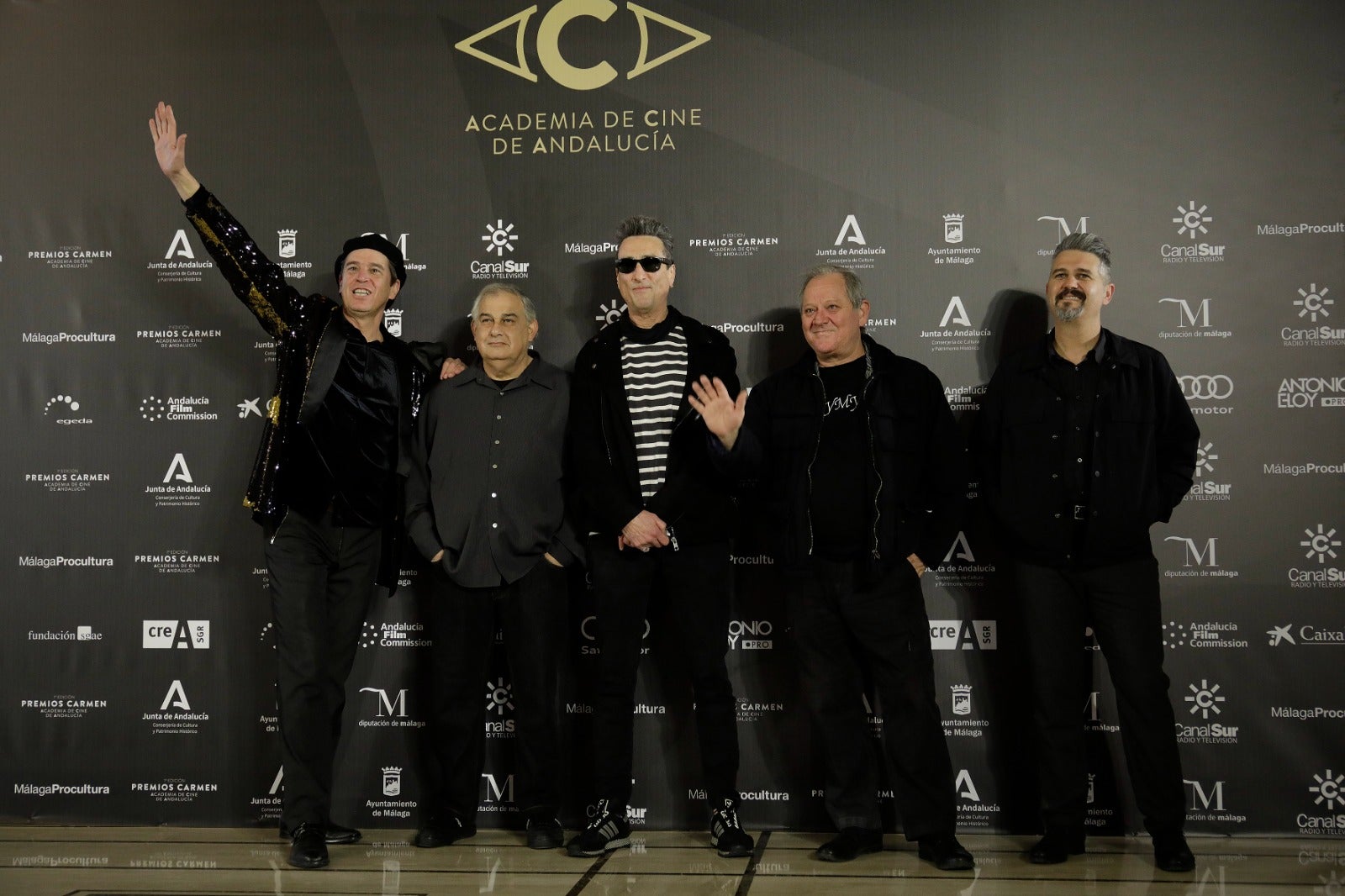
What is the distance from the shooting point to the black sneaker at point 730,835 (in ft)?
12.2

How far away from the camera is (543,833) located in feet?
12.7

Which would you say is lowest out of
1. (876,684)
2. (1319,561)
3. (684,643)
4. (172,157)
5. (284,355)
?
(876,684)

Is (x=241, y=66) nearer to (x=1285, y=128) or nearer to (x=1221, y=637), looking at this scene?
(x=1285, y=128)

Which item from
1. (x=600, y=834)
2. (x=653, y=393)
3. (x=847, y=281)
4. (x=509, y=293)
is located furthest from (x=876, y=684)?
(x=509, y=293)

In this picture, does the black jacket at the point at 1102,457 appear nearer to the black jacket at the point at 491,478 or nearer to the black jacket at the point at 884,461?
the black jacket at the point at 884,461

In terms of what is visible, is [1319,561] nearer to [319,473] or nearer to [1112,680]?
[1112,680]

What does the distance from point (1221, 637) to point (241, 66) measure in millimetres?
4633

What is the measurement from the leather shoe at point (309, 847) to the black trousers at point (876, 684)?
5.85 feet

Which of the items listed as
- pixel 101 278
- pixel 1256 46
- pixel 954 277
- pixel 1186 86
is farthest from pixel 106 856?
pixel 1256 46

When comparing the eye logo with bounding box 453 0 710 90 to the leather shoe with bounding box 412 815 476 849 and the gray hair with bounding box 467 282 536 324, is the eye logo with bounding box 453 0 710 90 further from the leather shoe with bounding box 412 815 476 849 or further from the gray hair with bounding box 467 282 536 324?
the leather shoe with bounding box 412 815 476 849

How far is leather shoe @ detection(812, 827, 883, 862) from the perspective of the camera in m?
3.67

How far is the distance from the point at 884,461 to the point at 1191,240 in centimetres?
164

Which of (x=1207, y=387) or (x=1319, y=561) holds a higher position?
(x=1207, y=387)

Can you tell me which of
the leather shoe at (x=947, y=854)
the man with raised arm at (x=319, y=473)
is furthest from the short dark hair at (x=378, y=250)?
the leather shoe at (x=947, y=854)
